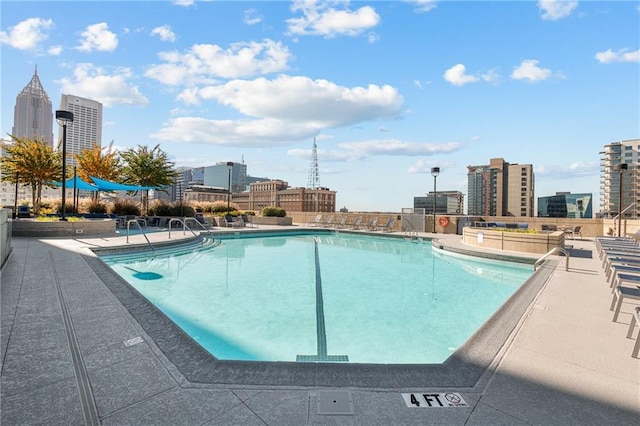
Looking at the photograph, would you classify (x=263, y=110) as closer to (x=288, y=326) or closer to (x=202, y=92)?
(x=202, y=92)

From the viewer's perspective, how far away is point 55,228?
11.9m

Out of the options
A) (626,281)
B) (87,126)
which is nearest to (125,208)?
(626,281)

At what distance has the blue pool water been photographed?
4.09 meters

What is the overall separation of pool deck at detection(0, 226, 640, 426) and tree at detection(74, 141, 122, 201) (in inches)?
861

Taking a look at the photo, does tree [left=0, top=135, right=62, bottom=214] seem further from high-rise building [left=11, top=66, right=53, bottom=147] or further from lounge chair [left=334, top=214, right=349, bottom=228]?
high-rise building [left=11, top=66, right=53, bottom=147]

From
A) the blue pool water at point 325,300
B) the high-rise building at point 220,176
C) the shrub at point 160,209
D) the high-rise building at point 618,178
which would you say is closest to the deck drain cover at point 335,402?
the blue pool water at point 325,300

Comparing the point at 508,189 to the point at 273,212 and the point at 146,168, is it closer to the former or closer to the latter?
the point at 273,212

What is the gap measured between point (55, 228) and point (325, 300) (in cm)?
1141

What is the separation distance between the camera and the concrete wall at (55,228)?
11.6m

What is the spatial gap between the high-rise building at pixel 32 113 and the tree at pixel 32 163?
11723 centimetres

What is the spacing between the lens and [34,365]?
2.56m

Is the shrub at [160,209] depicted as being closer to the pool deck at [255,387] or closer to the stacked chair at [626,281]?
the pool deck at [255,387]

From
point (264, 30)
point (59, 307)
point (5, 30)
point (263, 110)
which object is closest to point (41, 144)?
point (5, 30)

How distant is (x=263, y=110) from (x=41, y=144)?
40.4 ft
